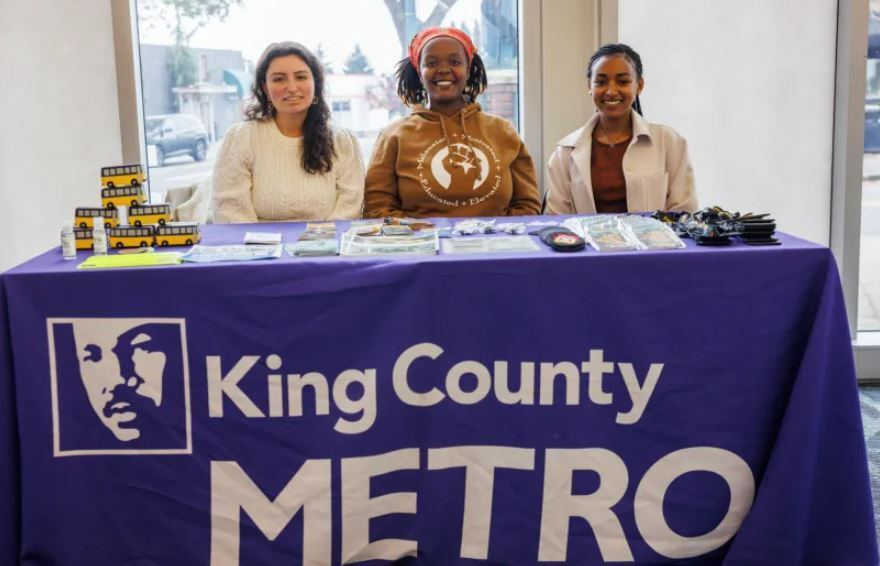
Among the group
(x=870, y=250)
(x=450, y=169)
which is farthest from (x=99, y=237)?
(x=870, y=250)

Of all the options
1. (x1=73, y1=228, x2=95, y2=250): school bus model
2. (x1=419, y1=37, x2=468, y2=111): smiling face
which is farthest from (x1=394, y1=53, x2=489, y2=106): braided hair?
(x1=73, y1=228, x2=95, y2=250): school bus model

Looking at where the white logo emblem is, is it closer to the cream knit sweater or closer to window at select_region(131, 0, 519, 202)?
the cream knit sweater

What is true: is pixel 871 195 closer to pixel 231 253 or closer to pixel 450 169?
pixel 450 169

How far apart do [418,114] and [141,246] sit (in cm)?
117

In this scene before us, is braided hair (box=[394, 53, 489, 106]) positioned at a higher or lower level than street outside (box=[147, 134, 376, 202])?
higher

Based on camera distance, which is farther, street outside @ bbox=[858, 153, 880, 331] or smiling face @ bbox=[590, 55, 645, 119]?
street outside @ bbox=[858, 153, 880, 331]

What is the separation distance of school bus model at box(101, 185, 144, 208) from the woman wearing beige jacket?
137cm

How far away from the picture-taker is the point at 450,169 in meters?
2.71

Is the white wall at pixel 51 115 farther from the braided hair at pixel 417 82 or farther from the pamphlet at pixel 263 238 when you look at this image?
the pamphlet at pixel 263 238

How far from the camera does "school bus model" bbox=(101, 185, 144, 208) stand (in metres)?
2.02

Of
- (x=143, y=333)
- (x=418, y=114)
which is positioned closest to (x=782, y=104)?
(x=418, y=114)

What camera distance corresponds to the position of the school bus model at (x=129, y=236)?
194 centimetres

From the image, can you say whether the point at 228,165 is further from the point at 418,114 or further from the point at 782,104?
the point at 782,104

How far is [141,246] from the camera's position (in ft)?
6.40
